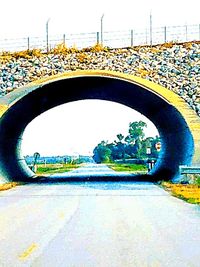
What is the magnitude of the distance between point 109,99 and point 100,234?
29744mm

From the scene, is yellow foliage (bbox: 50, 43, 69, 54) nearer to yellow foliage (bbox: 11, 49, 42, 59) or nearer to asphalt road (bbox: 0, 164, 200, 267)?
yellow foliage (bbox: 11, 49, 42, 59)

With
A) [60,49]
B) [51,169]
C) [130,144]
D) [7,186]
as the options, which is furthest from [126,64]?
[130,144]

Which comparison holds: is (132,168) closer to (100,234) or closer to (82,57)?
(82,57)

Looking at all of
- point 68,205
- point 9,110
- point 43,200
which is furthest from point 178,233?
point 9,110

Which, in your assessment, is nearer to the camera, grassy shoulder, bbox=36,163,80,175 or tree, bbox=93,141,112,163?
grassy shoulder, bbox=36,163,80,175

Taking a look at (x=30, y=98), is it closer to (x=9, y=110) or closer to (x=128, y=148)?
(x=9, y=110)

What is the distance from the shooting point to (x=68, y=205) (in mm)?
20328

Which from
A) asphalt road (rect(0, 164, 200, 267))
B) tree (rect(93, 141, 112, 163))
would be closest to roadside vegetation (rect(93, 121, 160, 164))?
tree (rect(93, 141, 112, 163))

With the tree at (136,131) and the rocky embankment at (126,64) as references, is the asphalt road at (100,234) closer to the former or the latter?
the rocky embankment at (126,64)

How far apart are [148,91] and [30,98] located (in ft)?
21.0

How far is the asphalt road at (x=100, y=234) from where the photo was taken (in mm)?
9680

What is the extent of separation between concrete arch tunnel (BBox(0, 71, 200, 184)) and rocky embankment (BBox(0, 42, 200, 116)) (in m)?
0.82

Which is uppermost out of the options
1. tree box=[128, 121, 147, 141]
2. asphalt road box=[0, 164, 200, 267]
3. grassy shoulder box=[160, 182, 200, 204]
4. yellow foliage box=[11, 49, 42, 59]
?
tree box=[128, 121, 147, 141]

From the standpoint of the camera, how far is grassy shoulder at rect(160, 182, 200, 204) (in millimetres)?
22795
